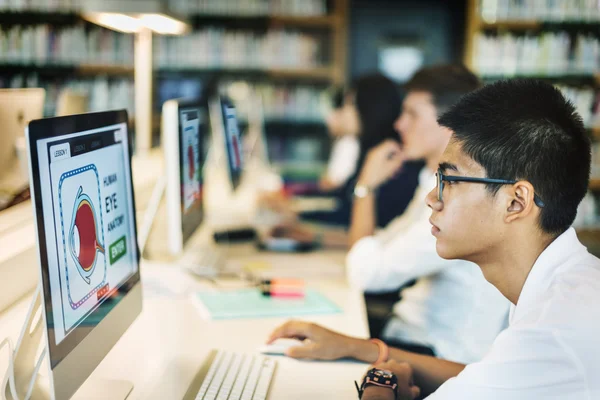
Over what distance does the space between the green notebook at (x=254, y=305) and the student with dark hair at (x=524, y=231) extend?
50cm

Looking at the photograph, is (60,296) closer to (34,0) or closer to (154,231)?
(154,231)

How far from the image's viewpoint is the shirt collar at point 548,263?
95 centimetres

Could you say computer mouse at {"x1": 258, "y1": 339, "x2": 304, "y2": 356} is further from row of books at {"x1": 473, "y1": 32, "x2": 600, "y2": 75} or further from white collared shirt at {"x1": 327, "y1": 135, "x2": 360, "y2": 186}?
row of books at {"x1": 473, "y1": 32, "x2": 600, "y2": 75}

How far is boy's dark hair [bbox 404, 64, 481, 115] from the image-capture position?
199 cm

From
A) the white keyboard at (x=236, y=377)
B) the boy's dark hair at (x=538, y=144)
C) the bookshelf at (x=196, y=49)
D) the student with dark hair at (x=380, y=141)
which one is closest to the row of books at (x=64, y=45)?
the bookshelf at (x=196, y=49)

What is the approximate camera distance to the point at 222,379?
1147 millimetres

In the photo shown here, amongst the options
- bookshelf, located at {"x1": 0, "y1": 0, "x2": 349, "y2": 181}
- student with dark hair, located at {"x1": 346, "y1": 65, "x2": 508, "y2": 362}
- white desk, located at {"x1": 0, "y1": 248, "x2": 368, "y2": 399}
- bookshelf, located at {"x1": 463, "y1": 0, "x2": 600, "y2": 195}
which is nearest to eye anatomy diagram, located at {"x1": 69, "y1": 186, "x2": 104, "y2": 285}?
white desk, located at {"x1": 0, "y1": 248, "x2": 368, "y2": 399}

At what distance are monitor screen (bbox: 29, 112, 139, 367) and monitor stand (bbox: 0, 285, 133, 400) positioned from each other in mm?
49

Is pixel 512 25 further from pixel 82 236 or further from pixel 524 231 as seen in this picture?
pixel 82 236

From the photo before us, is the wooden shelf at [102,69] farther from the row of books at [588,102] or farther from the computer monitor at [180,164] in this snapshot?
the row of books at [588,102]

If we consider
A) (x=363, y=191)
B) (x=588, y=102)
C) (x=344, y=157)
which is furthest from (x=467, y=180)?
(x=588, y=102)

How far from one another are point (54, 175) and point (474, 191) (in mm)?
636

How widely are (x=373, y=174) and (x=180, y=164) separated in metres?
1.29

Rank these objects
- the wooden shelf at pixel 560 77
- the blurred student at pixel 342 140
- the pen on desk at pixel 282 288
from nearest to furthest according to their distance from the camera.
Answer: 1. the pen on desk at pixel 282 288
2. the blurred student at pixel 342 140
3. the wooden shelf at pixel 560 77
